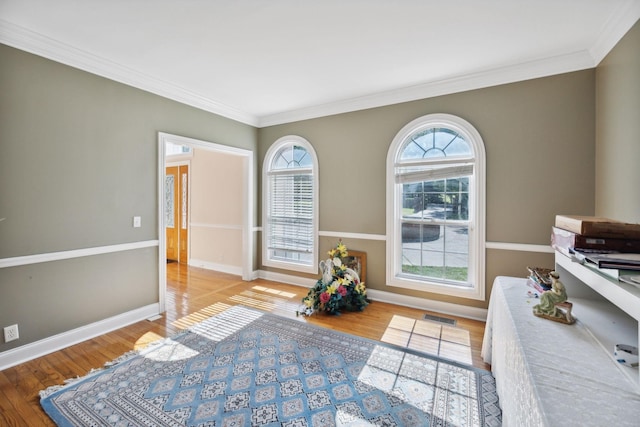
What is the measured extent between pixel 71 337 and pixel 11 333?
1.39 feet

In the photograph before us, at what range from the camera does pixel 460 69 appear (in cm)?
291

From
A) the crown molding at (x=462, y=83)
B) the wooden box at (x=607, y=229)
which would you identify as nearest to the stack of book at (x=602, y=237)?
the wooden box at (x=607, y=229)

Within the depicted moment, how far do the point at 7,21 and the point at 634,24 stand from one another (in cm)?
472

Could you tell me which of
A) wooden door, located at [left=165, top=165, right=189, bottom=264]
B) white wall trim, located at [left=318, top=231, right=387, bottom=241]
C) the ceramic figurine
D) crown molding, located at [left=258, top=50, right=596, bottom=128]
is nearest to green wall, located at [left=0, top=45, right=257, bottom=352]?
crown molding, located at [left=258, top=50, right=596, bottom=128]

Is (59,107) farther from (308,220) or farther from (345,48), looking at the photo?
(308,220)

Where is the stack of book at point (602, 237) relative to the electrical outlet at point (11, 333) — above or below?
above

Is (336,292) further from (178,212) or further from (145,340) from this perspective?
(178,212)

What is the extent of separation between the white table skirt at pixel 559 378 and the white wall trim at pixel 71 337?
11.4ft

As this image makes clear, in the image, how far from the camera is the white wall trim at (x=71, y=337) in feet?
7.48

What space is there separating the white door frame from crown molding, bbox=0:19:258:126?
51cm

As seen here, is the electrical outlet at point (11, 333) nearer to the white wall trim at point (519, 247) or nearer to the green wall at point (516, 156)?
the green wall at point (516, 156)

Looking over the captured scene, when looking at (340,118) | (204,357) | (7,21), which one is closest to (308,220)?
(340,118)

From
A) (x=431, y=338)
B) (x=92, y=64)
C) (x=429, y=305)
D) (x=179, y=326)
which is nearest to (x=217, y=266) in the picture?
(x=179, y=326)

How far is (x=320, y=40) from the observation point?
94.1 inches
